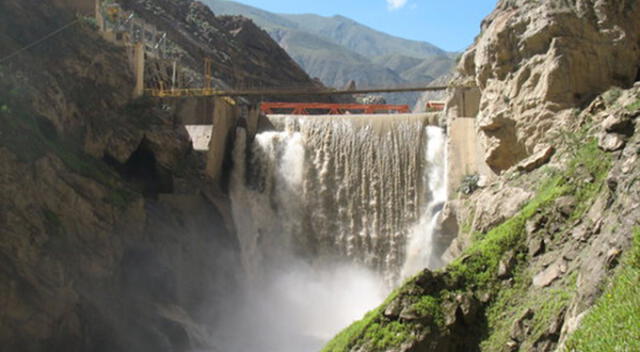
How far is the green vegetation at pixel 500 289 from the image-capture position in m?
11.7

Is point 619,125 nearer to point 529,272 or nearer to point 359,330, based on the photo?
point 529,272

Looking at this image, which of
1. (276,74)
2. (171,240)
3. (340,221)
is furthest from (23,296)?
(276,74)

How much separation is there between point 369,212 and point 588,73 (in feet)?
36.5

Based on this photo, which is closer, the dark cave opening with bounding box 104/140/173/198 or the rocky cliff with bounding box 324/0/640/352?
the rocky cliff with bounding box 324/0/640/352

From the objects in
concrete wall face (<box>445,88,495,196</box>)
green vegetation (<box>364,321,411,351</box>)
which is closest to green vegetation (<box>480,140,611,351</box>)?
green vegetation (<box>364,321,411,351</box>)

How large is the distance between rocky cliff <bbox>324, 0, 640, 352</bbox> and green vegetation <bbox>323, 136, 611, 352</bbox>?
0.03 m

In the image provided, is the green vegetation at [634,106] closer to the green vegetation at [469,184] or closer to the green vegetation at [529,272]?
the green vegetation at [529,272]

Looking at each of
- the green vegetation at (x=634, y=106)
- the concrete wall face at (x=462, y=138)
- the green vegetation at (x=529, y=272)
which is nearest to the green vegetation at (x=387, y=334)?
the green vegetation at (x=529, y=272)

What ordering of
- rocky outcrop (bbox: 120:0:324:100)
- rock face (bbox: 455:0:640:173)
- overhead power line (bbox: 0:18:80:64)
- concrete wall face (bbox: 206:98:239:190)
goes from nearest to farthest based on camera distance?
rock face (bbox: 455:0:640:173) → overhead power line (bbox: 0:18:80:64) → concrete wall face (bbox: 206:98:239:190) → rocky outcrop (bbox: 120:0:324:100)

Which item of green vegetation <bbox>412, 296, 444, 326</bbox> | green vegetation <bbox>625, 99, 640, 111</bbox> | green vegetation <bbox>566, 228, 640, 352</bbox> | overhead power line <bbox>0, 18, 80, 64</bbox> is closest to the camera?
green vegetation <bbox>566, 228, 640, 352</bbox>

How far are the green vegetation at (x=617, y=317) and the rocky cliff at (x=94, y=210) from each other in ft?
53.6

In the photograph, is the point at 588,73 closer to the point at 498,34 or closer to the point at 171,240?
the point at 498,34

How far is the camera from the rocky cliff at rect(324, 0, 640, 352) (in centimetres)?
1012

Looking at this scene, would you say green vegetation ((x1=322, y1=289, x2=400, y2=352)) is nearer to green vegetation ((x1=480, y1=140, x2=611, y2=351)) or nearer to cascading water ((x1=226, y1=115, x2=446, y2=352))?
green vegetation ((x1=480, y1=140, x2=611, y2=351))
